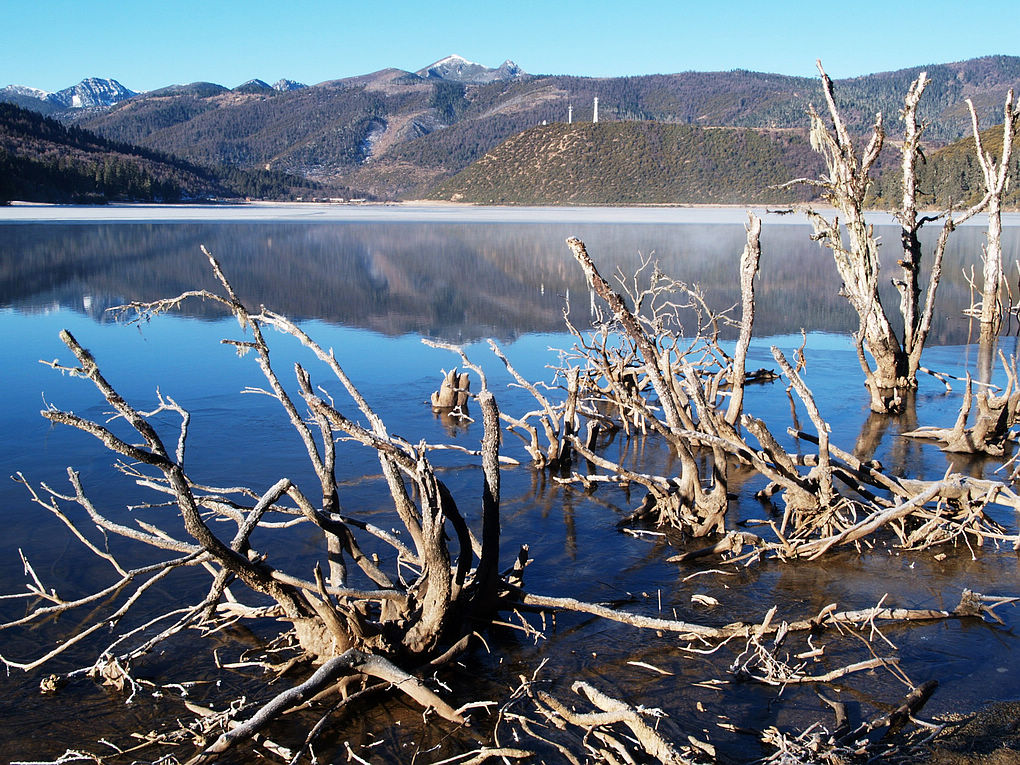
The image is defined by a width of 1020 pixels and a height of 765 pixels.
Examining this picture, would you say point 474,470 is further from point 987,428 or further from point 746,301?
point 987,428

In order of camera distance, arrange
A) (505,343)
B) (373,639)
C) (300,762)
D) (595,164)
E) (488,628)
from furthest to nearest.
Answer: (595,164)
(505,343)
(488,628)
(373,639)
(300,762)

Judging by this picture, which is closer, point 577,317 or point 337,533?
point 337,533

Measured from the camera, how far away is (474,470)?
774 cm

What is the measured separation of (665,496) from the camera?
20.0ft

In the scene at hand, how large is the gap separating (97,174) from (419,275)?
2445 inches

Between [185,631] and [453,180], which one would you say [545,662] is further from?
[453,180]

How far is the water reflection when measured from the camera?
16.6m

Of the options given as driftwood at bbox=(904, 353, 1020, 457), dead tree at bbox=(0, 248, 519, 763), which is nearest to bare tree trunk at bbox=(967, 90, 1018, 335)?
driftwood at bbox=(904, 353, 1020, 457)

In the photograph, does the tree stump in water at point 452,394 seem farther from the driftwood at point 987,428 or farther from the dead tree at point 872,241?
the driftwood at point 987,428

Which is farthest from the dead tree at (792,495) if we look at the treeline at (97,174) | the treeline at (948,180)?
the treeline at (97,174)

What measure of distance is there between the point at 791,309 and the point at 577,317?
14.9 ft

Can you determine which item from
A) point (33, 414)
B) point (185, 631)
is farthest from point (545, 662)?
point (33, 414)

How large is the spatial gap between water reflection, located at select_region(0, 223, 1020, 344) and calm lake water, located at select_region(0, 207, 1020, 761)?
0.13 meters

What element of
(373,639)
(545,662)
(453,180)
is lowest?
(545,662)
